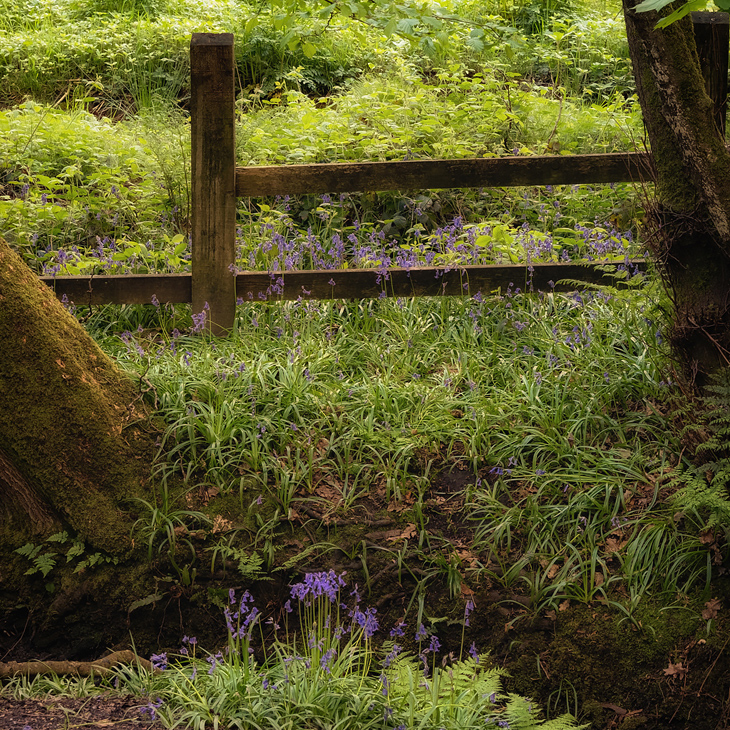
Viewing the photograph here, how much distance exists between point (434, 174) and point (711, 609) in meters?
2.85

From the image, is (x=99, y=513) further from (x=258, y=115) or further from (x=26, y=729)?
(x=258, y=115)

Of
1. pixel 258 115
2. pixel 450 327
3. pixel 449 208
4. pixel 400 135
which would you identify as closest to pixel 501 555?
pixel 450 327

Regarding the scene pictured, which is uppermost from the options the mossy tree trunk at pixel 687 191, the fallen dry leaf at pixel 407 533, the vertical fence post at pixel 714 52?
the vertical fence post at pixel 714 52

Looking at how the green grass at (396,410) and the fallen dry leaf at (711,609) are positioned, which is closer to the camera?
the fallen dry leaf at (711,609)

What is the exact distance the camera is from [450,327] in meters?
4.77

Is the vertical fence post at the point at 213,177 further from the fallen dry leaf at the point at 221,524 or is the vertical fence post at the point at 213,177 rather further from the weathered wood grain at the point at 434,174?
the fallen dry leaf at the point at 221,524

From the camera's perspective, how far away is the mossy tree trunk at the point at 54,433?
3387 millimetres

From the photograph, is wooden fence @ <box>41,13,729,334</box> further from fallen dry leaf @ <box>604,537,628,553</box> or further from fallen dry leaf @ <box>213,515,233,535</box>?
fallen dry leaf @ <box>604,537,628,553</box>

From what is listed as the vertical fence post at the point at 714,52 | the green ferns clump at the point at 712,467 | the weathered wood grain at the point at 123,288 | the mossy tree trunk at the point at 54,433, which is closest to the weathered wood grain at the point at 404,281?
the weathered wood grain at the point at 123,288

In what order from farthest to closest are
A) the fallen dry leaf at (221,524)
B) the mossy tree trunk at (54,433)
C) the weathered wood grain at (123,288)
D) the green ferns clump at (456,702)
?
the weathered wood grain at (123,288)
the fallen dry leaf at (221,524)
the mossy tree trunk at (54,433)
the green ferns clump at (456,702)

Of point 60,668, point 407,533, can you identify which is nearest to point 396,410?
point 407,533

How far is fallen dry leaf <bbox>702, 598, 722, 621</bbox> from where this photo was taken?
3.29 meters

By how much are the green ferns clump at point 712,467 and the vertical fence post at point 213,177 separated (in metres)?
2.73

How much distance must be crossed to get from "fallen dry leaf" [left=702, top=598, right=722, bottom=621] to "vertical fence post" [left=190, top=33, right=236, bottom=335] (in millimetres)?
3010
